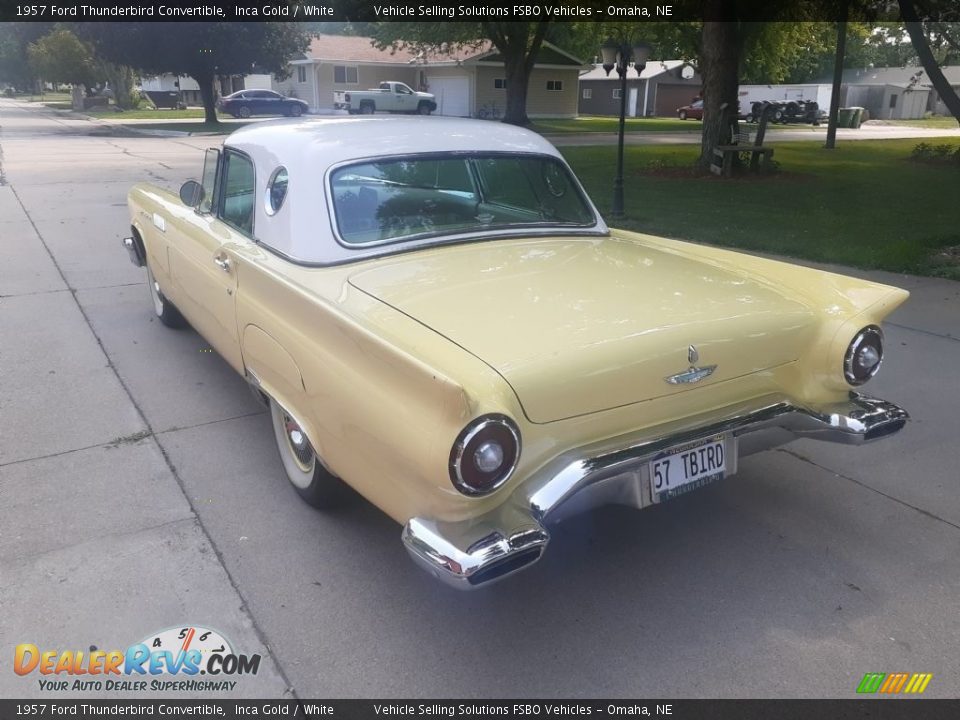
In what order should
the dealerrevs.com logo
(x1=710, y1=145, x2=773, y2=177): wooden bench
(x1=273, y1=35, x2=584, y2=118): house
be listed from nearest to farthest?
the dealerrevs.com logo
(x1=710, y1=145, x2=773, y2=177): wooden bench
(x1=273, y1=35, x2=584, y2=118): house

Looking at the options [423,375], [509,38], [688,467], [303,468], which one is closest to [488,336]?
[423,375]

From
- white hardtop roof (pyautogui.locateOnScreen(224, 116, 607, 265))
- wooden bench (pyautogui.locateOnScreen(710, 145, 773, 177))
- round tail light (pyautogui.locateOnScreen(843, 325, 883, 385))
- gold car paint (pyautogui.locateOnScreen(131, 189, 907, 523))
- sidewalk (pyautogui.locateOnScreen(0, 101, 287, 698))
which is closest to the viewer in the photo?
gold car paint (pyautogui.locateOnScreen(131, 189, 907, 523))

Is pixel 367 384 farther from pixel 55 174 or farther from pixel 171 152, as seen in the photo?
pixel 171 152

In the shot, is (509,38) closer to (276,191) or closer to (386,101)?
(386,101)

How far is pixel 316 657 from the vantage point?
2.65 m

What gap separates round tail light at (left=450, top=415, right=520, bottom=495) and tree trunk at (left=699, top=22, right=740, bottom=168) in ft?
51.9

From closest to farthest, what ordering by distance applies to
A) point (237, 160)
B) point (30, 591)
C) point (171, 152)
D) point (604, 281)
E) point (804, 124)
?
point (30, 591), point (604, 281), point (237, 160), point (171, 152), point (804, 124)

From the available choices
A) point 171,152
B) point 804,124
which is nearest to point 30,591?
point 171,152

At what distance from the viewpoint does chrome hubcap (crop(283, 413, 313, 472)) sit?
3.49 metres

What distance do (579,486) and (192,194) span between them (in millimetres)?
3419

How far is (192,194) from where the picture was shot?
4887mm

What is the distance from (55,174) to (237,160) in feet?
46.2

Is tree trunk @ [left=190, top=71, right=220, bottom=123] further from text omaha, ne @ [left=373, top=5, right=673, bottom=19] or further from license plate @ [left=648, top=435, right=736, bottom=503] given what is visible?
license plate @ [left=648, top=435, right=736, bottom=503]

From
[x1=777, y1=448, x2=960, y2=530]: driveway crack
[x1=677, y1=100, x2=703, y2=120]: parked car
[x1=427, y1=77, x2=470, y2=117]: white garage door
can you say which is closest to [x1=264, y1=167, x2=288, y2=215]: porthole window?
[x1=777, y1=448, x2=960, y2=530]: driveway crack
